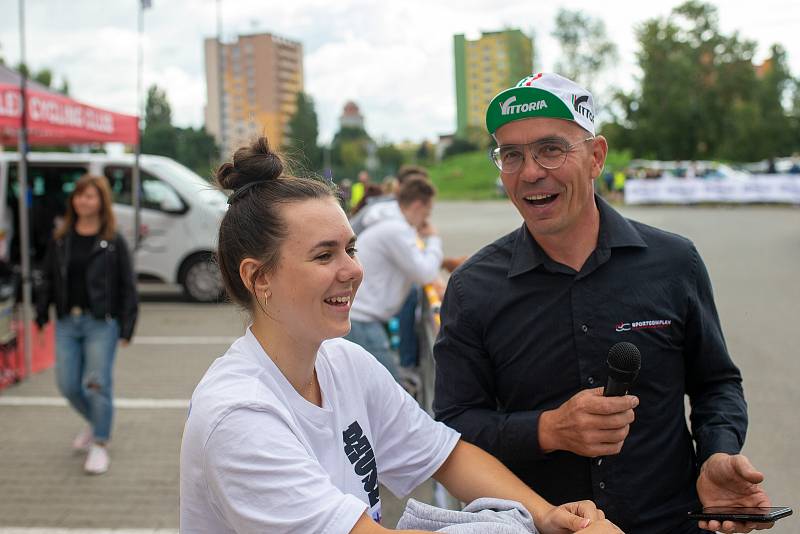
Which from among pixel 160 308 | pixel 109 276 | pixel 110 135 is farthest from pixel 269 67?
pixel 109 276

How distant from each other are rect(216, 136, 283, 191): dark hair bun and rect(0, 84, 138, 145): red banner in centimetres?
652

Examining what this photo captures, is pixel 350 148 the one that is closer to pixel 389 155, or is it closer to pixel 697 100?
pixel 389 155

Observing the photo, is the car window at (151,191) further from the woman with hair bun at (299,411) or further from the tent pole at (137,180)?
the woman with hair bun at (299,411)

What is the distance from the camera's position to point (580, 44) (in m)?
54.0

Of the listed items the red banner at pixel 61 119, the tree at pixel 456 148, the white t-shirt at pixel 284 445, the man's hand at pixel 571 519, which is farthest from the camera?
the tree at pixel 456 148

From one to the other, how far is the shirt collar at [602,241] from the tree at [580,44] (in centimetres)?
5140

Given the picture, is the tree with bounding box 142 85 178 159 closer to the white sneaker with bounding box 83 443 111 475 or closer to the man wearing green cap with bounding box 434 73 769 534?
the white sneaker with bounding box 83 443 111 475

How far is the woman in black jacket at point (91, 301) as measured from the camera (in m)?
5.74

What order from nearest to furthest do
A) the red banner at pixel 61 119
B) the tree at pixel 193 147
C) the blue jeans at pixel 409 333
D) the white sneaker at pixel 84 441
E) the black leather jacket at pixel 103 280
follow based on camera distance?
the black leather jacket at pixel 103 280
the white sneaker at pixel 84 441
the blue jeans at pixel 409 333
the red banner at pixel 61 119
the tree at pixel 193 147

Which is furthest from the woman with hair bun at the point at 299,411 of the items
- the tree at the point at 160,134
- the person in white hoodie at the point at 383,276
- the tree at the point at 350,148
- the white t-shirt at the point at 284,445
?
the tree at the point at 350,148

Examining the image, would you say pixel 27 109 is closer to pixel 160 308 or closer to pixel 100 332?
pixel 100 332

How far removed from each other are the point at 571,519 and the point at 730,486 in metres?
0.58

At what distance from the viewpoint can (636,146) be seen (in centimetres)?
6241

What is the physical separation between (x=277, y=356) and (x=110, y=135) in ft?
30.0
